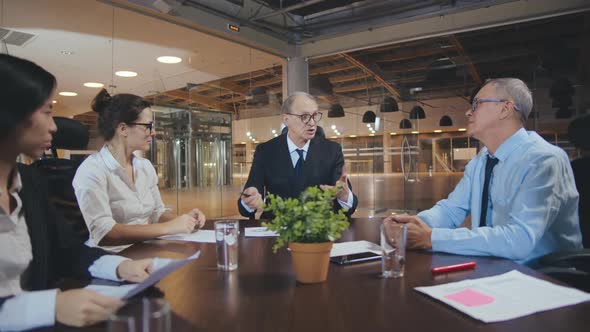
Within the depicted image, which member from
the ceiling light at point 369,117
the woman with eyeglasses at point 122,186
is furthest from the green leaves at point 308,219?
the ceiling light at point 369,117

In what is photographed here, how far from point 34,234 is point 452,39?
6555 mm

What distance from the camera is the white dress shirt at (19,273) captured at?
2.91 feet

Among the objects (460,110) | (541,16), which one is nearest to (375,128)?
(460,110)

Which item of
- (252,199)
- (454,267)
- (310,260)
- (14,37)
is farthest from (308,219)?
(14,37)

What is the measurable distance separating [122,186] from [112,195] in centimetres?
7

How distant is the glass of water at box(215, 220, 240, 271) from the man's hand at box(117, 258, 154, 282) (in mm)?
234

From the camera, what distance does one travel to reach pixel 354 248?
5.41ft

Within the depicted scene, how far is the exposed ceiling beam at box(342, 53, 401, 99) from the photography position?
7.43 meters

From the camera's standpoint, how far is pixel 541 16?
205 inches

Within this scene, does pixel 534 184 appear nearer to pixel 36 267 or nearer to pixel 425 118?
pixel 36 267

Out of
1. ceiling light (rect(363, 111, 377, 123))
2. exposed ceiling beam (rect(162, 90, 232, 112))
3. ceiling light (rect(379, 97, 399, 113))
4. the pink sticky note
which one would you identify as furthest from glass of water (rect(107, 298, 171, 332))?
ceiling light (rect(363, 111, 377, 123))

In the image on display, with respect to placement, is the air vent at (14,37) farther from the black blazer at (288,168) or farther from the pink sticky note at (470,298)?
the pink sticky note at (470,298)

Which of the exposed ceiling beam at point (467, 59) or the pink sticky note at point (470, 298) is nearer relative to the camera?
the pink sticky note at point (470, 298)

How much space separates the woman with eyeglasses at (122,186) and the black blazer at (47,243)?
46 centimetres
